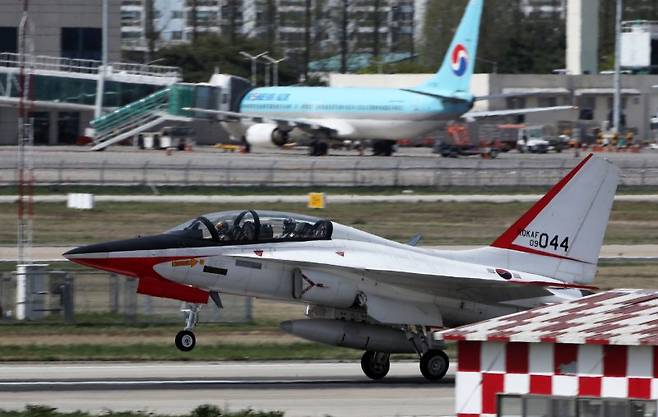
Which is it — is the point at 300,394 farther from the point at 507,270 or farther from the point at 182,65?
the point at 182,65

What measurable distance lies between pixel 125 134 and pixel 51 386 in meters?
65.6

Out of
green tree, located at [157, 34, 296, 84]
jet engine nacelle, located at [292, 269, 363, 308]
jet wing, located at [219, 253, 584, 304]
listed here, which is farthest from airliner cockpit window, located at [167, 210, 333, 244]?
green tree, located at [157, 34, 296, 84]

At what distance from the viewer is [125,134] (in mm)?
84750

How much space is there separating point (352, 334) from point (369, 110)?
194 feet

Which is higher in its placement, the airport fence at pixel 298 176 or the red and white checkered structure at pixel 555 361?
the airport fence at pixel 298 176

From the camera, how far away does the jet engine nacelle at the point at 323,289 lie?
21.0 meters

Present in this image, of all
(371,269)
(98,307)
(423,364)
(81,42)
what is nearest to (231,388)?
(371,269)

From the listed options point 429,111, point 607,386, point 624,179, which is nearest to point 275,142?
point 429,111

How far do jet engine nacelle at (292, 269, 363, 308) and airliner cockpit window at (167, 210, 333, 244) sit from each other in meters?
0.67

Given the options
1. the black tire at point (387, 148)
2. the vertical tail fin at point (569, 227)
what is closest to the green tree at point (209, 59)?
the black tire at point (387, 148)

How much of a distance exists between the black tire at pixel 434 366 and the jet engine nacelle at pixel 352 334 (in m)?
0.38

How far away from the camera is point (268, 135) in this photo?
261 ft

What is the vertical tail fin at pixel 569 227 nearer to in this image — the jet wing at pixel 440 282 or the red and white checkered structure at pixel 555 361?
the jet wing at pixel 440 282

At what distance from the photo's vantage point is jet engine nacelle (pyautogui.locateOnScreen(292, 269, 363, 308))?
21.0 meters
